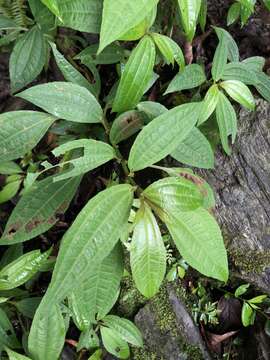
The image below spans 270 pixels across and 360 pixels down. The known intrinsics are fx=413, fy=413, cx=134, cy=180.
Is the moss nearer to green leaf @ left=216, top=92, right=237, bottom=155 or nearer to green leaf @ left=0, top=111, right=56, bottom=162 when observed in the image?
green leaf @ left=216, top=92, right=237, bottom=155

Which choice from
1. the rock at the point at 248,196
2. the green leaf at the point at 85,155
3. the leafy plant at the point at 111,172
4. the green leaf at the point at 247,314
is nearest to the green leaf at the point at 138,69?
the leafy plant at the point at 111,172

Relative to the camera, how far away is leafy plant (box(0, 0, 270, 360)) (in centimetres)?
104

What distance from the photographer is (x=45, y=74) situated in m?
1.98

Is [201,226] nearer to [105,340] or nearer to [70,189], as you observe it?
[70,189]

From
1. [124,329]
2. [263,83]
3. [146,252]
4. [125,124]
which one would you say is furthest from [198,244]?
[263,83]

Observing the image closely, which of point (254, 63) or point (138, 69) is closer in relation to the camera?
point (138, 69)

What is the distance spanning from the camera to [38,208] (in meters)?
1.33

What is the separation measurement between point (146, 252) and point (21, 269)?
483mm

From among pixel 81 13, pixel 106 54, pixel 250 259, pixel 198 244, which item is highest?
pixel 81 13

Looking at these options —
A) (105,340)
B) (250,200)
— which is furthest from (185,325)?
(250,200)

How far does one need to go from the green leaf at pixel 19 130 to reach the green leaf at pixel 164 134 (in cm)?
34

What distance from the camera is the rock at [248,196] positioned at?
5.94 feet

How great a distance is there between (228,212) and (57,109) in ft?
3.06

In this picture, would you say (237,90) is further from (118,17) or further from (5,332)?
(5,332)
